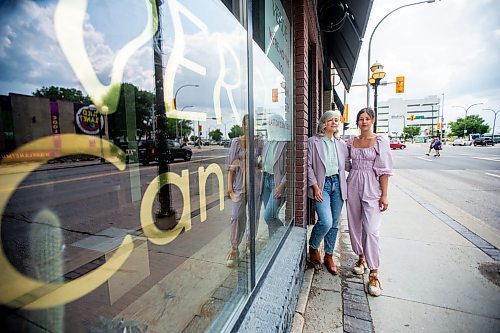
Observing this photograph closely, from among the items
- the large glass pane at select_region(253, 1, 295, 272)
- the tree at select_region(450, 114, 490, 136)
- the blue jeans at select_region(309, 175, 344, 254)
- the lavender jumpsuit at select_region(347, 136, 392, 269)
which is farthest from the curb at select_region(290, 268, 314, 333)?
the tree at select_region(450, 114, 490, 136)

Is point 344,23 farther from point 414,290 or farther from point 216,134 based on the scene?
point 414,290

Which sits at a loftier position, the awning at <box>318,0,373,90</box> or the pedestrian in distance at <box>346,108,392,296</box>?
the awning at <box>318,0,373,90</box>

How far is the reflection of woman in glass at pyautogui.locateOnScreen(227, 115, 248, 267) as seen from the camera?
6.84ft

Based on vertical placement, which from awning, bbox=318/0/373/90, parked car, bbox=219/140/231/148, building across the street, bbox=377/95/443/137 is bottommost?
parked car, bbox=219/140/231/148

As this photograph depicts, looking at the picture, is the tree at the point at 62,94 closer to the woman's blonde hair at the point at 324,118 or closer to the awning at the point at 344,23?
the woman's blonde hair at the point at 324,118

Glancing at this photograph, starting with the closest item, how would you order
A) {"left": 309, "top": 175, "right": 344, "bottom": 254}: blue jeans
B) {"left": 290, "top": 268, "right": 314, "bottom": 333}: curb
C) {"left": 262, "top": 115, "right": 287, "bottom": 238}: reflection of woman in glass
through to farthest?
{"left": 290, "top": 268, "right": 314, "bottom": 333}: curb
{"left": 262, "top": 115, "right": 287, "bottom": 238}: reflection of woman in glass
{"left": 309, "top": 175, "right": 344, "bottom": 254}: blue jeans

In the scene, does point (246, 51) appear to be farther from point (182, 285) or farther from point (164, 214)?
point (164, 214)

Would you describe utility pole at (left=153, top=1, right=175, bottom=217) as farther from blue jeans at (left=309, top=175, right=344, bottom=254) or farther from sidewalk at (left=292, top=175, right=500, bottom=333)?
sidewalk at (left=292, top=175, right=500, bottom=333)

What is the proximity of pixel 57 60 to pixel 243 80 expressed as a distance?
3.62 ft

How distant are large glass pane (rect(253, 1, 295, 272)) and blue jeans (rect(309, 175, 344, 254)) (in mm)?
384

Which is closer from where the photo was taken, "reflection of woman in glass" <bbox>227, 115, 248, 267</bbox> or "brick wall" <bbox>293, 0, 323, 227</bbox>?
"reflection of woman in glass" <bbox>227, 115, 248, 267</bbox>

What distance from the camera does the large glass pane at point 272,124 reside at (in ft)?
7.38

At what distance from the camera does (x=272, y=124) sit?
251 cm

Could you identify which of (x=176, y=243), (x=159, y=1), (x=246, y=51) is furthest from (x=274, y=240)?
(x=159, y=1)
